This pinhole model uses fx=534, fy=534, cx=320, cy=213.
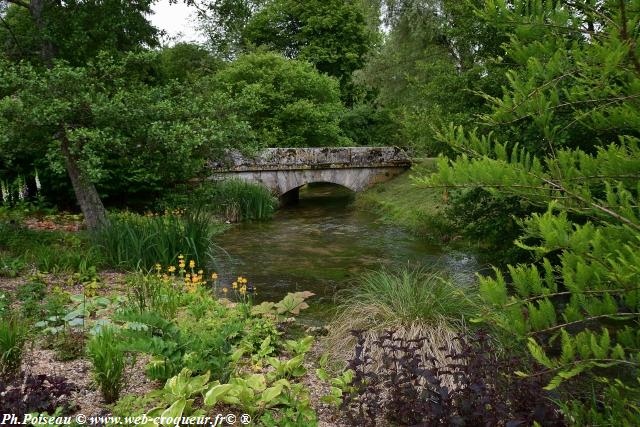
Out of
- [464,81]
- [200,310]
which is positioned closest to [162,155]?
[200,310]

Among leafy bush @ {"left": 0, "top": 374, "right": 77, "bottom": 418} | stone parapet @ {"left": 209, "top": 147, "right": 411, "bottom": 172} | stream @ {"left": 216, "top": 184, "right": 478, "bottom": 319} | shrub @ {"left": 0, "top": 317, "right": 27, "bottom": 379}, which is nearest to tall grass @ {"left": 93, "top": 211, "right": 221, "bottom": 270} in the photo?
stream @ {"left": 216, "top": 184, "right": 478, "bottom": 319}

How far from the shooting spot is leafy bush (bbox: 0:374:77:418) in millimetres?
2957

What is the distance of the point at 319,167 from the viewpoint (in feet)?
64.7

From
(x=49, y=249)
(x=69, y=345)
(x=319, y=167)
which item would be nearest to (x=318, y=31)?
(x=319, y=167)

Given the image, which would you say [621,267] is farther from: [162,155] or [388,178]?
[388,178]

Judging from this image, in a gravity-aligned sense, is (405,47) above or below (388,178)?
above

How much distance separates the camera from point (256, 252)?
1055 centimetres

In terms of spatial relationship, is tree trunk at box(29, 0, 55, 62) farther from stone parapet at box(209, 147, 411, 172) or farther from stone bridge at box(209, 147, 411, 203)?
stone parapet at box(209, 147, 411, 172)

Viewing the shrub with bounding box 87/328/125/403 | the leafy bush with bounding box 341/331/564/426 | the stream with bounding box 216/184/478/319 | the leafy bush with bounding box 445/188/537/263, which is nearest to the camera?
the leafy bush with bounding box 341/331/564/426

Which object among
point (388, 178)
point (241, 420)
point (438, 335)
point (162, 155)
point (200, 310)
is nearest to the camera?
point (241, 420)

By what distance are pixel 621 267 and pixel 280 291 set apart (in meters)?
6.39

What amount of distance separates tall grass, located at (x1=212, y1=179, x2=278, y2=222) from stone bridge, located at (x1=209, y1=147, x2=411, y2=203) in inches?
77.3

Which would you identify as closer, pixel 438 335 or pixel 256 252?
pixel 438 335

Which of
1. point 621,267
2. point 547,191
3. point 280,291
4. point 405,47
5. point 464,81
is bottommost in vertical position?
point 280,291
